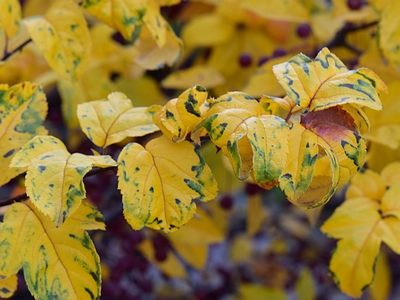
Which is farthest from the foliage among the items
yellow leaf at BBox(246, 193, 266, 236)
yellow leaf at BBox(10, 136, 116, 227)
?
yellow leaf at BBox(246, 193, 266, 236)

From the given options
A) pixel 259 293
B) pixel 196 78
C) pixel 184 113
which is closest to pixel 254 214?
pixel 259 293

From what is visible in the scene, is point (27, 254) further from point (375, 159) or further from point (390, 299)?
point (390, 299)

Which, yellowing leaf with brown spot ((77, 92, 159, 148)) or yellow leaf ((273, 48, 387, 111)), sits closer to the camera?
yellow leaf ((273, 48, 387, 111))

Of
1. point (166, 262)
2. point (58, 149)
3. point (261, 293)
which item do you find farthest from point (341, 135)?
point (261, 293)

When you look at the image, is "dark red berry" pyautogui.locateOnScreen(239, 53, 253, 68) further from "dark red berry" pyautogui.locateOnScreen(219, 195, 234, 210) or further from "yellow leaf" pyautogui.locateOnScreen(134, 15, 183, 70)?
"dark red berry" pyautogui.locateOnScreen(219, 195, 234, 210)

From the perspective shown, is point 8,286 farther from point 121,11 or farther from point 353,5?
point 353,5

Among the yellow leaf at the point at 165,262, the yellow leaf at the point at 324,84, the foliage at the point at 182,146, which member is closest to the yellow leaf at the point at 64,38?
the foliage at the point at 182,146

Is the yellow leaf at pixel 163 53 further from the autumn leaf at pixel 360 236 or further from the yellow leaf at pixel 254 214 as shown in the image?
the yellow leaf at pixel 254 214
